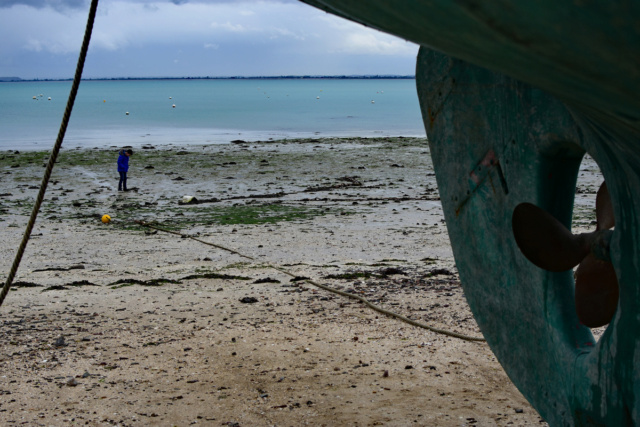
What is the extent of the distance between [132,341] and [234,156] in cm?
2077

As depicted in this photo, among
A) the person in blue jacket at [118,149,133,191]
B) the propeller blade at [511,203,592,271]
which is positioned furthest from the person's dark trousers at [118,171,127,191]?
the propeller blade at [511,203,592,271]

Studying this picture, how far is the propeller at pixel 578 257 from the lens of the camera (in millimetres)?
3564

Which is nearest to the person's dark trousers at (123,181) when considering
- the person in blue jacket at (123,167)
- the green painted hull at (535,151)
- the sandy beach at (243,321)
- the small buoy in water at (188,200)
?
the person in blue jacket at (123,167)

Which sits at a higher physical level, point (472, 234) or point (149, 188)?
point (472, 234)

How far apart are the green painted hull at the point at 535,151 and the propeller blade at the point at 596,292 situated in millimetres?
197

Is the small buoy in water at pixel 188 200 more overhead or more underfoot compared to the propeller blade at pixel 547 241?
more underfoot

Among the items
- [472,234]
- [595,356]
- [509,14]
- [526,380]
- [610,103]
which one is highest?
[509,14]

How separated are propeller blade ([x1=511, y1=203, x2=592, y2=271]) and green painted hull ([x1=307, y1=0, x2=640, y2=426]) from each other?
0.30 meters

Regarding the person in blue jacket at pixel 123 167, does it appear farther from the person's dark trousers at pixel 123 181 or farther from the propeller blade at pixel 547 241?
the propeller blade at pixel 547 241

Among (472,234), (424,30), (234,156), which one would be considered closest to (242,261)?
(472,234)

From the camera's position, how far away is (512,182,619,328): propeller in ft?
11.7

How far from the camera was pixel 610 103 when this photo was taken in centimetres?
217

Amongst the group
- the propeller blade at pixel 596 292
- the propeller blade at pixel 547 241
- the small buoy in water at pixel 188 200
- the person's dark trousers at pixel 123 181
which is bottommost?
the small buoy in water at pixel 188 200

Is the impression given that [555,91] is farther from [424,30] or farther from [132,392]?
[132,392]
